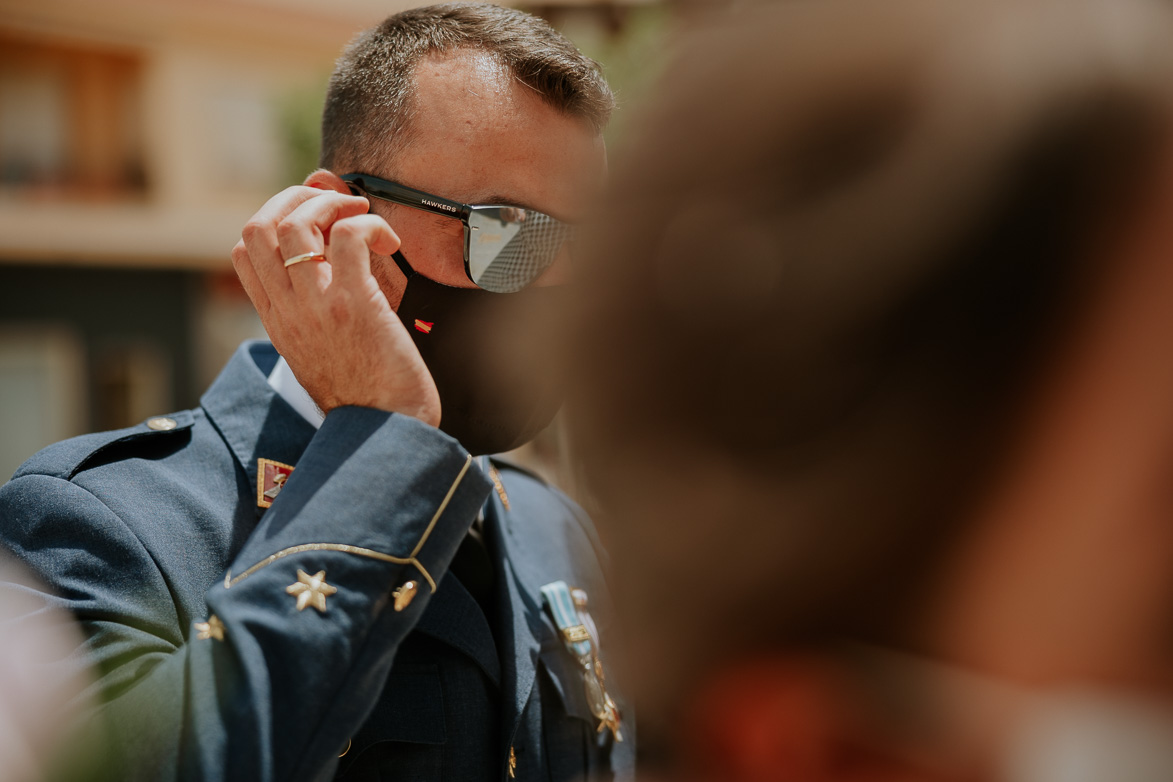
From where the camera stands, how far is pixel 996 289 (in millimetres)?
579

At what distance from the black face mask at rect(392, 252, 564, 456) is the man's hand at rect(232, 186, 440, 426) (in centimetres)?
38

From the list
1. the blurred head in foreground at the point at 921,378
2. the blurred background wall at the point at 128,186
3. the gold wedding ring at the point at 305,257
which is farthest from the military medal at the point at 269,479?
the blurred background wall at the point at 128,186

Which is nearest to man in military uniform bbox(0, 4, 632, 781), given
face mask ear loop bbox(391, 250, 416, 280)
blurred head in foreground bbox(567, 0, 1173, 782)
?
face mask ear loop bbox(391, 250, 416, 280)

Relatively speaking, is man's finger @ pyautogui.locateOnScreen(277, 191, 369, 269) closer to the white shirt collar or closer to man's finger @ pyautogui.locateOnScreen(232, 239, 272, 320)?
man's finger @ pyautogui.locateOnScreen(232, 239, 272, 320)

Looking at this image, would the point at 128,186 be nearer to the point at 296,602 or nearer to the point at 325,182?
the point at 325,182

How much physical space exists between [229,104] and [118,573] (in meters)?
14.5

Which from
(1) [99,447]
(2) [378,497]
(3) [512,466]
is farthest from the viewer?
(3) [512,466]

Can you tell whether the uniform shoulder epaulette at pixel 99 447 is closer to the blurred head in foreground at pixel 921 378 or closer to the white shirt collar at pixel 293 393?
the white shirt collar at pixel 293 393

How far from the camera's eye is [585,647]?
1999 mm

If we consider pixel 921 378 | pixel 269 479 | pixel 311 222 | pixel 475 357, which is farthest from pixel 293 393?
pixel 921 378

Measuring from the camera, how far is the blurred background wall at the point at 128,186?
12961 mm

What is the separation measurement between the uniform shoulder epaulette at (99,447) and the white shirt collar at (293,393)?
7.3 inches

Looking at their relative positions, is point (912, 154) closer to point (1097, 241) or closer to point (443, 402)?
point (1097, 241)

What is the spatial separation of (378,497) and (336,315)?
334mm
